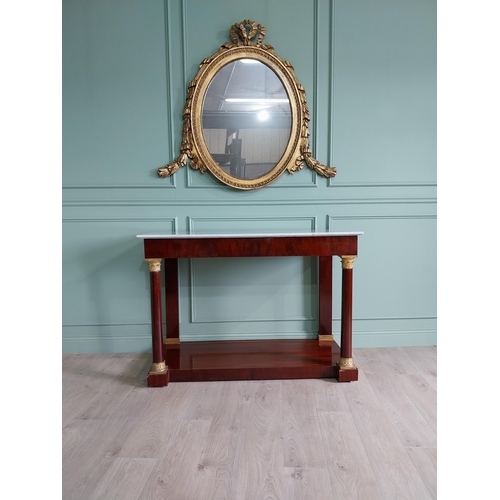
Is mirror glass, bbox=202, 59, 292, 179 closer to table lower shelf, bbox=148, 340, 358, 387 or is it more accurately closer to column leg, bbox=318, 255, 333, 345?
column leg, bbox=318, 255, 333, 345

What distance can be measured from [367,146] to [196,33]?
1.44 metres

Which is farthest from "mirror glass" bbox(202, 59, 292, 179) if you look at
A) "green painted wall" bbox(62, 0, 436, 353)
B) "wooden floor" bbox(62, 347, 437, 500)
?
"wooden floor" bbox(62, 347, 437, 500)

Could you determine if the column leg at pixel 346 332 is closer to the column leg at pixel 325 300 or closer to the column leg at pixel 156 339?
the column leg at pixel 325 300

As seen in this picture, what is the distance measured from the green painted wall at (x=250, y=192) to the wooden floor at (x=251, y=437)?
1.82ft

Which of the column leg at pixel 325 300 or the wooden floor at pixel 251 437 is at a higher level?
the column leg at pixel 325 300

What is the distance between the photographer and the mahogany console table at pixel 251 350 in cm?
236

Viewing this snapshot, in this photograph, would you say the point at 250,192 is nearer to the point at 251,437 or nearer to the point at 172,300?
the point at 172,300

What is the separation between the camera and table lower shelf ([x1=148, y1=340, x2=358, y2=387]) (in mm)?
2455

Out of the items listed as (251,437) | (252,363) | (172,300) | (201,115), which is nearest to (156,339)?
(172,300)

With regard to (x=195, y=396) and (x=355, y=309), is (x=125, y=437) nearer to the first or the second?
(x=195, y=396)

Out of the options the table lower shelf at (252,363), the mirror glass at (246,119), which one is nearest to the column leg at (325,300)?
the table lower shelf at (252,363)

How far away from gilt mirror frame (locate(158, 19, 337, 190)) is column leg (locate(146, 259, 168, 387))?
815 millimetres
